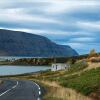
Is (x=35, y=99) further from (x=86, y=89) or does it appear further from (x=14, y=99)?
(x=86, y=89)

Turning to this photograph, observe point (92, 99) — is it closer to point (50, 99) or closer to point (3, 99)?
point (50, 99)

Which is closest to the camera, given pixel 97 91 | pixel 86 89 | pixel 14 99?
pixel 14 99

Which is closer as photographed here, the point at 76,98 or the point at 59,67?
the point at 76,98

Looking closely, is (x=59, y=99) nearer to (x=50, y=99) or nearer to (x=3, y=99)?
(x=50, y=99)

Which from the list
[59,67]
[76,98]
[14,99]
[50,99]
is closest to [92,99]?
[76,98]

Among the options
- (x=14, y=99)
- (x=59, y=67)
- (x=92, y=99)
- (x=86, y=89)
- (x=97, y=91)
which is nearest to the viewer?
(x=92, y=99)

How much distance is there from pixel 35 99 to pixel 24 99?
0.79 metres

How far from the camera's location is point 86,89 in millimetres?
36688

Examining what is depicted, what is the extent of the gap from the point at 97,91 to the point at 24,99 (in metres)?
6.17

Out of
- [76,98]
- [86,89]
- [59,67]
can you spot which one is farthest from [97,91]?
[59,67]

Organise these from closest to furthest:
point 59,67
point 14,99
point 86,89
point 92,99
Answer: point 92,99
point 14,99
point 86,89
point 59,67

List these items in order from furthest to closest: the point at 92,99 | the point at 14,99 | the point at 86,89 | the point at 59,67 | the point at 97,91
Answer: the point at 59,67, the point at 86,89, the point at 97,91, the point at 14,99, the point at 92,99

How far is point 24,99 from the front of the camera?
1225 inches

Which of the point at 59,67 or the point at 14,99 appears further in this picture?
the point at 59,67
